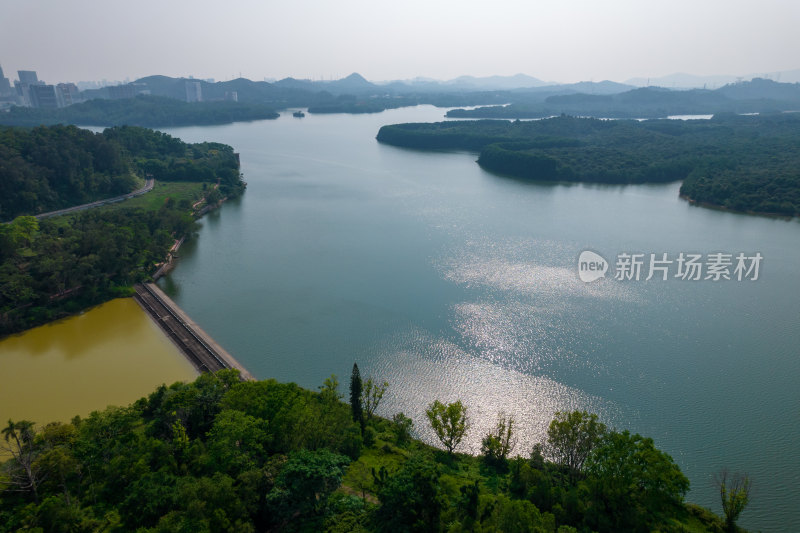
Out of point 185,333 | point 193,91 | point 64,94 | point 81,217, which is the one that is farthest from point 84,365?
point 193,91

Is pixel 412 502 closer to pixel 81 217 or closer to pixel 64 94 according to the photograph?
pixel 81 217

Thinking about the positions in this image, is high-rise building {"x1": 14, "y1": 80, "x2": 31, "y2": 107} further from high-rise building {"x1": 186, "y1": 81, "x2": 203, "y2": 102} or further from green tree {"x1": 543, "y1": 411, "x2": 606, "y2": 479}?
green tree {"x1": 543, "y1": 411, "x2": 606, "y2": 479}

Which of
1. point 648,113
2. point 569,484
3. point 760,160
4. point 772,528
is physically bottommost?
point 772,528

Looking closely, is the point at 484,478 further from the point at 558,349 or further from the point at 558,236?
the point at 558,236

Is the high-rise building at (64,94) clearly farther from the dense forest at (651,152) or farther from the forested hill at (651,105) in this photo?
the forested hill at (651,105)

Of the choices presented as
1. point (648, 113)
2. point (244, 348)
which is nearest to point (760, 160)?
point (244, 348)

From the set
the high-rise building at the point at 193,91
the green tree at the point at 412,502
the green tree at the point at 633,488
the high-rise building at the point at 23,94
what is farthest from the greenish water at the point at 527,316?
the high-rise building at the point at 193,91
